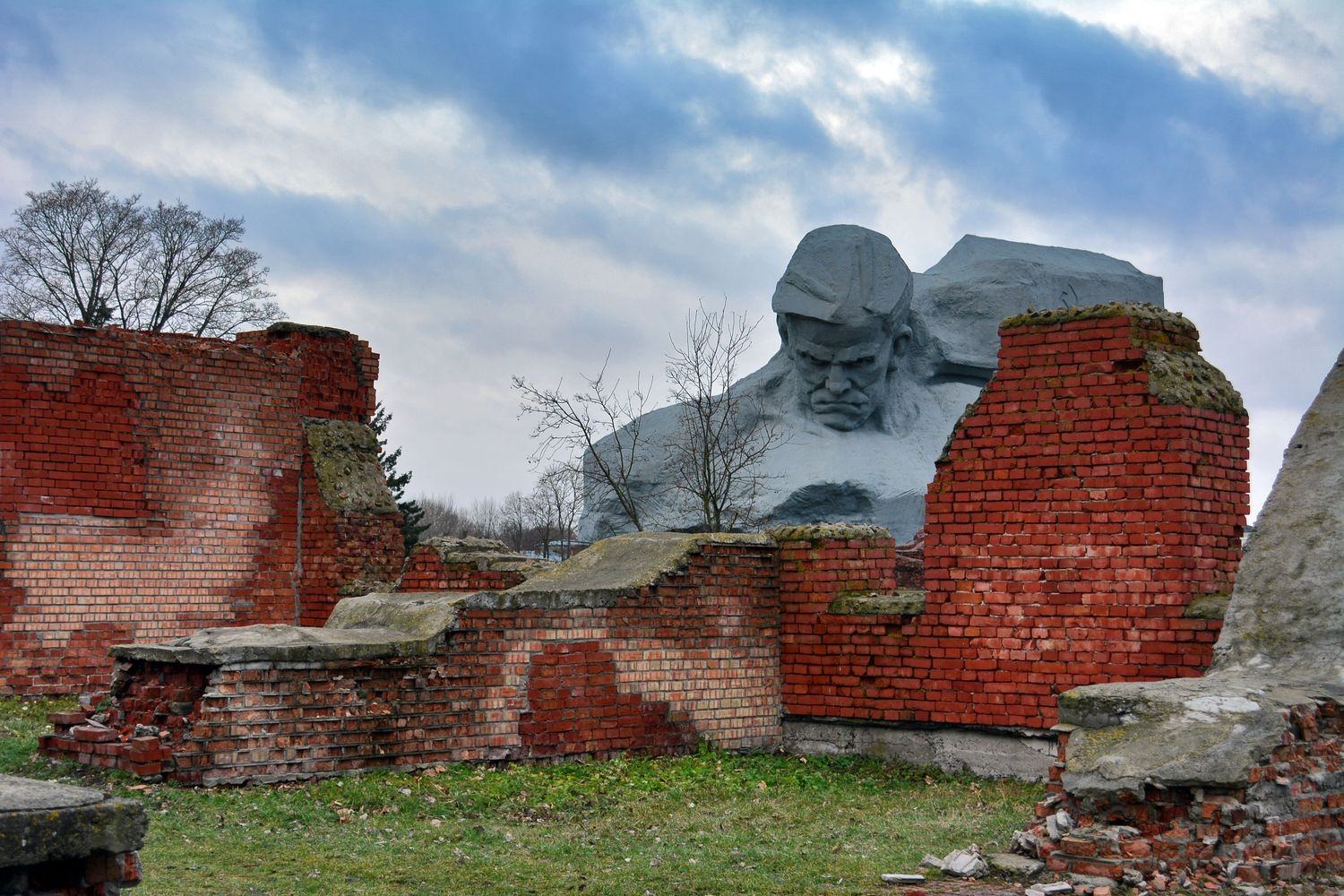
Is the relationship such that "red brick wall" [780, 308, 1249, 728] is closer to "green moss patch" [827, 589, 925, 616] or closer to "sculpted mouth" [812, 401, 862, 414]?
"green moss patch" [827, 589, 925, 616]

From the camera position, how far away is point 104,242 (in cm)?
2661

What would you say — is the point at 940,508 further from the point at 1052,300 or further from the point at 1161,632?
the point at 1052,300

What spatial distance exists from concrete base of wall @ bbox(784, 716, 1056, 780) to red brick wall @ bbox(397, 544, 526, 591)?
2.61 meters

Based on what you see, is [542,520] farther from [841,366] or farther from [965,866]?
[965,866]

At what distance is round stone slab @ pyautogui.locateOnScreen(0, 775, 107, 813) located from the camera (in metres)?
3.35

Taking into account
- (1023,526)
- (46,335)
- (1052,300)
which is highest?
(1052,300)

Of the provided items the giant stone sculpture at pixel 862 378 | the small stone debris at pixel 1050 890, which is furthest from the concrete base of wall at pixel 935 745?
the giant stone sculpture at pixel 862 378

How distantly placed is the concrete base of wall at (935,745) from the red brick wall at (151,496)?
16.4 ft

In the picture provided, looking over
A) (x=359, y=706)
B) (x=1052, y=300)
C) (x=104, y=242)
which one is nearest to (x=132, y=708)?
(x=359, y=706)

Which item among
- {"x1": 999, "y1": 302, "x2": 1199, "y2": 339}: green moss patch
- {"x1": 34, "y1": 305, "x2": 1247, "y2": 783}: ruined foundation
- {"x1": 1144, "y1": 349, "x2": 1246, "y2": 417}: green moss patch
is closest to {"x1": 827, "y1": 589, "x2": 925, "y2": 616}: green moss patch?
{"x1": 34, "y1": 305, "x2": 1247, "y2": 783}: ruined foundation

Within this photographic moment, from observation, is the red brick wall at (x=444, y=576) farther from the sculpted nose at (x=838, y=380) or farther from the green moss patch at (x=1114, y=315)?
the sculpted nose at (x=838, y=380)

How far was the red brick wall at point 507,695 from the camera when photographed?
23.6 ft

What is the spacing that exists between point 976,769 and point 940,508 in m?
1.66

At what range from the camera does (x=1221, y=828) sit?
5.58 meters
